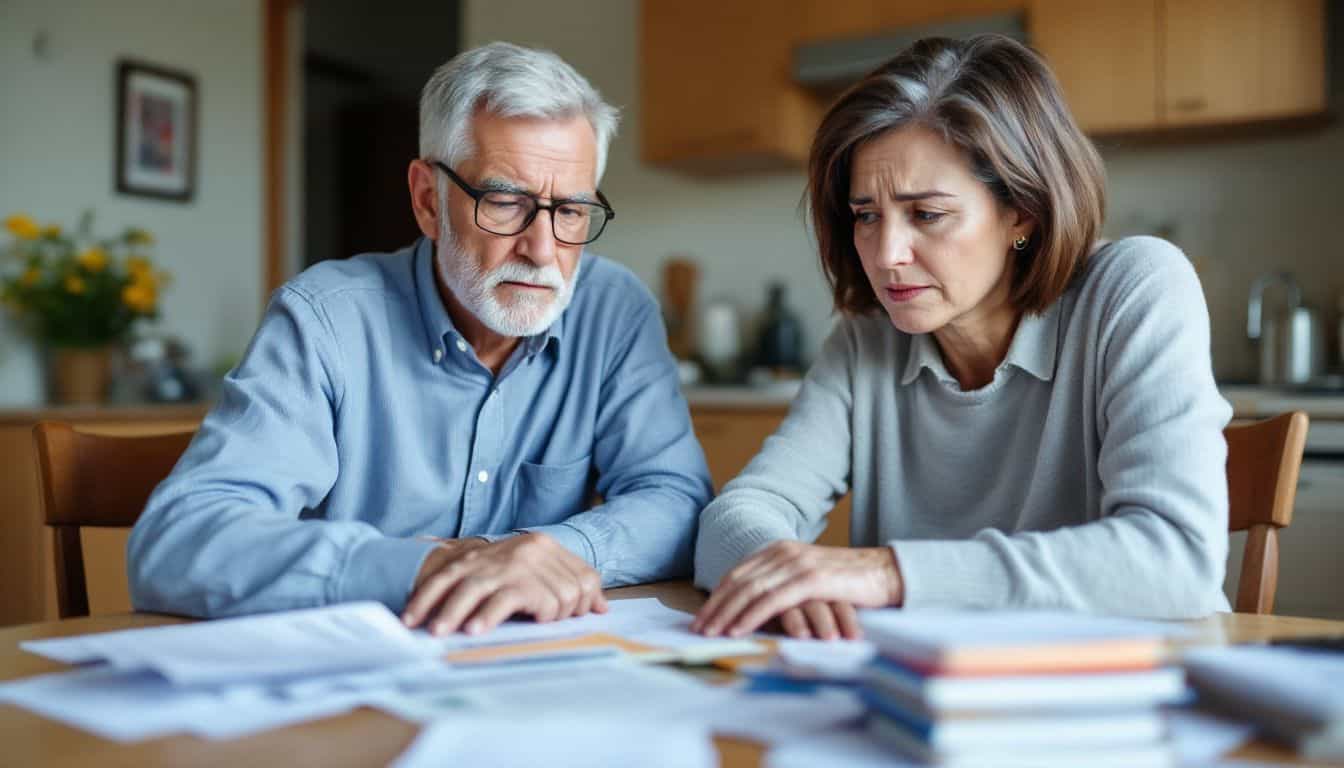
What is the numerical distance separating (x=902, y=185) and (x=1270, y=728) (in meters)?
0.85

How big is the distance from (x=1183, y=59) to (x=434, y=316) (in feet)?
8.13

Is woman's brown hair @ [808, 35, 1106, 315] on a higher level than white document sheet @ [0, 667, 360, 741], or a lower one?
higher

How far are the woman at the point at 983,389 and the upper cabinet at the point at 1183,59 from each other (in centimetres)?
178

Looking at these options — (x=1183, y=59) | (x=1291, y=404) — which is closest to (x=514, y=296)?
(x=1291, y=404)

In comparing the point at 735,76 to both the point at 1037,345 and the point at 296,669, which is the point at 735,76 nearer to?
the point at 1037,345

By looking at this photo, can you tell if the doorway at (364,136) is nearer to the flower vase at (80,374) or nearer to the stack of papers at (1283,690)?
the flower vase at (80,374)

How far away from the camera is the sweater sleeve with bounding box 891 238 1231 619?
3.36 feet

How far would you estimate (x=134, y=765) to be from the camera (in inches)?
25.5

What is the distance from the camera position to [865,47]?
11.3 ft

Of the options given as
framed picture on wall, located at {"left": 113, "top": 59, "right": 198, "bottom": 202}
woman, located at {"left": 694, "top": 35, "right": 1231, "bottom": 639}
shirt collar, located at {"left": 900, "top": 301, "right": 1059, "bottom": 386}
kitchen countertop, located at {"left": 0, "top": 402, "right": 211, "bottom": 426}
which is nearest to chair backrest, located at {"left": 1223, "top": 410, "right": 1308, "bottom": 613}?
woman, located at {"left": 694, "top": 35, "right": 1231, "bottom": 639}

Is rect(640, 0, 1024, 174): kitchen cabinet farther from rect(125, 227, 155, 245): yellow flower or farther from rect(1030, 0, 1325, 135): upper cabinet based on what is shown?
rect(125, 227, 155, 245): yellow flower

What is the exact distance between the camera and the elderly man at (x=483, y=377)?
4.33ft

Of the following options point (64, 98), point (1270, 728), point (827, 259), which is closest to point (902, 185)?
point (827, 259)

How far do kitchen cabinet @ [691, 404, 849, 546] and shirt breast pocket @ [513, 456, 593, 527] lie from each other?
1.71m
